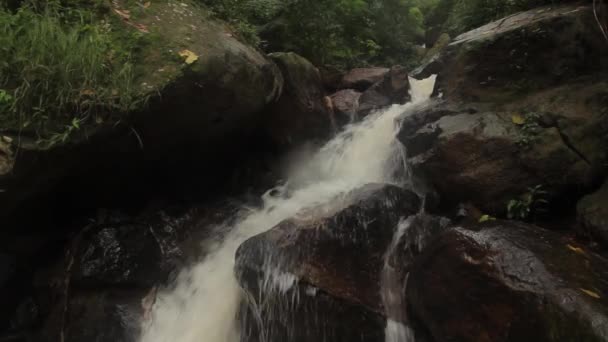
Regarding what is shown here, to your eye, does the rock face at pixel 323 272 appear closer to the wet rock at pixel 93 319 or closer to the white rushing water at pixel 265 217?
the white rushing water at pixel 265 217

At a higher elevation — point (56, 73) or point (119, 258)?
point (56, 73)

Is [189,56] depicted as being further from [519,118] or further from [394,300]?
[519,118]

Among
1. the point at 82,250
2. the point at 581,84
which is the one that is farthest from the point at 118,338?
the point at 581,84

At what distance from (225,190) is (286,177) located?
1.22 metres

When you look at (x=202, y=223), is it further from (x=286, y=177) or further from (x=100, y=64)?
(x=100, y=64)

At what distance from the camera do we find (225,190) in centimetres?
644

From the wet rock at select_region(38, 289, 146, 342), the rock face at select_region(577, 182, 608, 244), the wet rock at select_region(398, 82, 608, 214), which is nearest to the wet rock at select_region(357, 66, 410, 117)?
the wet rock at select_region(398, 82, 608, 214)

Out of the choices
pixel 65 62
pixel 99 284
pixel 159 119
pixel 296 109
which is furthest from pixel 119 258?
pixel 296 109

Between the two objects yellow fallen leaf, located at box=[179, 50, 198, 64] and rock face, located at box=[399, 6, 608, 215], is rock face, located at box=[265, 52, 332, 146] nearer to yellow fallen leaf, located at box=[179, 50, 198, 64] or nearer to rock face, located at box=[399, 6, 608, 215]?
rock face, located at box=[399, 6, 608, 215]

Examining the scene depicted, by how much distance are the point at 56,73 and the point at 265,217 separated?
10.8 feet

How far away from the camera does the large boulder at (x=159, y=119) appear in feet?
11.8

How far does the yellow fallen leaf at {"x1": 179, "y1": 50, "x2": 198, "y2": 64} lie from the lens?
425 centimetres

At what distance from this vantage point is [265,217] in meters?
5.70

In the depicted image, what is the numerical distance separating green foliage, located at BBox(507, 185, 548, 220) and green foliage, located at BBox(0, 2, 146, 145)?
420 centimetres
